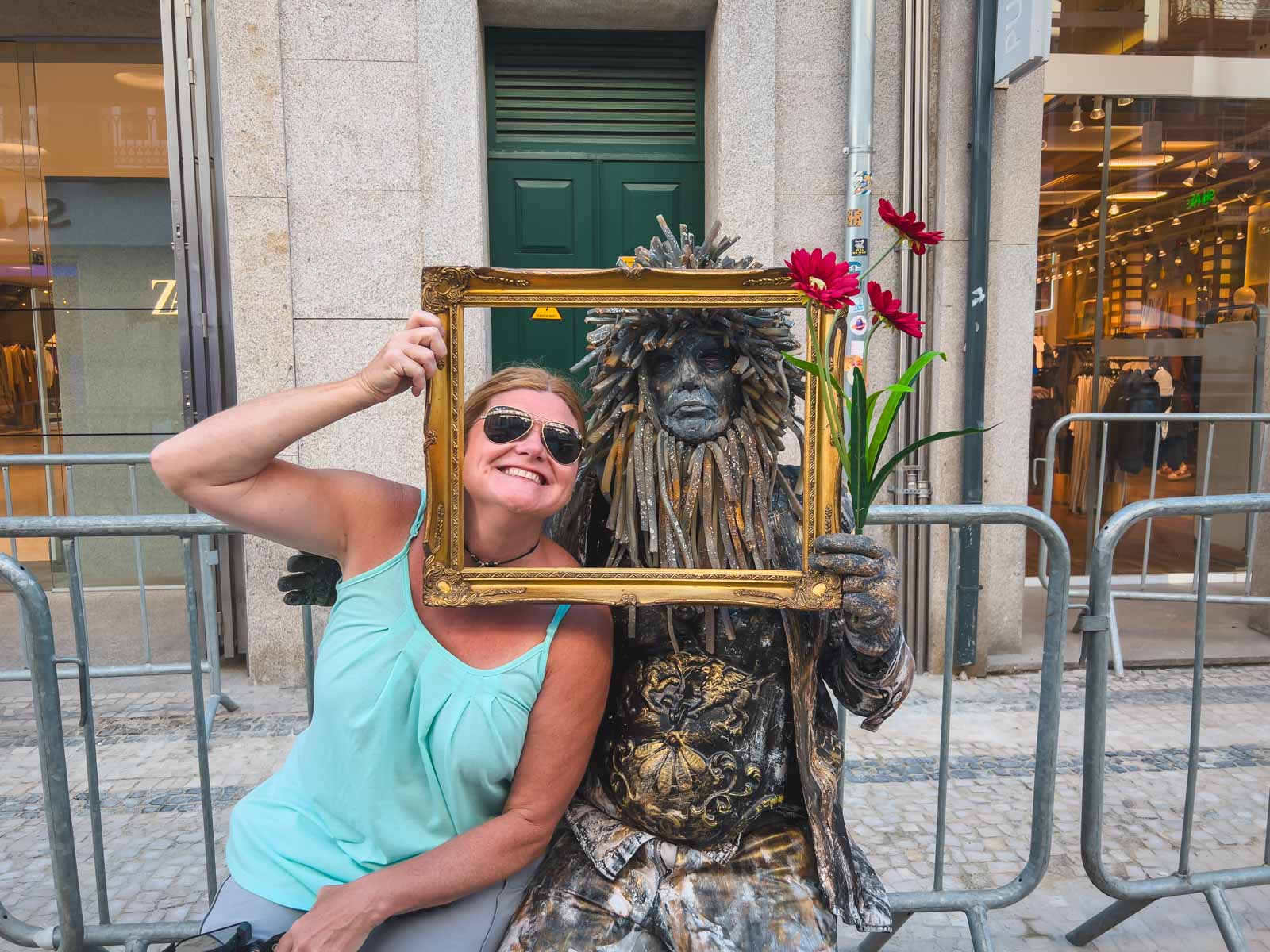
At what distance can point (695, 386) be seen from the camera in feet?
5.55

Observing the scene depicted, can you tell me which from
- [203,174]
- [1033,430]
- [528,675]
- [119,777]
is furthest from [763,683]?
[1033,430]

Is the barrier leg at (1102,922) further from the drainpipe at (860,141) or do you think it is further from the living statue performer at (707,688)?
the drainpipe at (860,141)

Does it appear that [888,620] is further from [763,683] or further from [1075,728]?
[1075,728]

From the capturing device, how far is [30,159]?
6359 mm

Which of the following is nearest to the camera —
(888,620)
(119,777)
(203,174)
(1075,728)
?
(888,620)

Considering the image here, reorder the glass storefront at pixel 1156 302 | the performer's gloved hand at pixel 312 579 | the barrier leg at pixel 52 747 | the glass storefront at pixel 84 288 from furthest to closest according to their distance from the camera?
the glass storefront at pixel 84 288, the glass storefront at pixel 1156 302, the barrier leg at pixel 52 747, the performer's gloved hand at pixel 312 579

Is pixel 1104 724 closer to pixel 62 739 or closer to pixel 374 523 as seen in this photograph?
pixel 374 523

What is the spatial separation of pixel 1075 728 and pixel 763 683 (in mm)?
3213

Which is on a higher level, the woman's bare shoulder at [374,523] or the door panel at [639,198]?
the door panel at [639,198]

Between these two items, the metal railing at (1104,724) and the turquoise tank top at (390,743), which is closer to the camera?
the turquoise tank top at (390,743)

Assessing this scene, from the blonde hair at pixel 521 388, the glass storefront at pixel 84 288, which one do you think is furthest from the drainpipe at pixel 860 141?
the glass storefront at pixel 84 288

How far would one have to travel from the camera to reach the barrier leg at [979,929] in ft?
7.78

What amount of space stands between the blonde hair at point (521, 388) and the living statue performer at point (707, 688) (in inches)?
1.8

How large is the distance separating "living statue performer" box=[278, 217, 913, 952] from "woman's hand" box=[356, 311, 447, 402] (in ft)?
1.19
